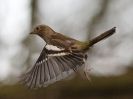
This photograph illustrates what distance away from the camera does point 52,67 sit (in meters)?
2.92

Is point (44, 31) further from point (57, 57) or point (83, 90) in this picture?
point (83, 90)

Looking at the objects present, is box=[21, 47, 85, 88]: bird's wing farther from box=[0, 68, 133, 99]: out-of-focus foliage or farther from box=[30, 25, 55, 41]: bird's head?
box=[0, 68, 133, 99]: out-of-focus foliage

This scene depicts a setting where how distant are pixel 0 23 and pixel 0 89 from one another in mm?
1006

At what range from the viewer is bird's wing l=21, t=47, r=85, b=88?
2746mm

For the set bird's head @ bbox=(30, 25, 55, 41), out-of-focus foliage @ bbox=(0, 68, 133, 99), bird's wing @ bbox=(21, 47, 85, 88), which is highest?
out-of-focus foliage @ bbox=(0, 68, 133, 99)

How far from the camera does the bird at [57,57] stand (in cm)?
274

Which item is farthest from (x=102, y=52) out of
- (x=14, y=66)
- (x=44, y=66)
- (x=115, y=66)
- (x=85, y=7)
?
(x=44, y=66)

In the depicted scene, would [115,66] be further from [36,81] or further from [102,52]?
[36,81]

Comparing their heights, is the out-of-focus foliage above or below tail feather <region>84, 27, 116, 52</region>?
above

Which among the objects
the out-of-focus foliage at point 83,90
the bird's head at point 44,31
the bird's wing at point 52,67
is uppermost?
the out-of-focus foliage at point 83,90

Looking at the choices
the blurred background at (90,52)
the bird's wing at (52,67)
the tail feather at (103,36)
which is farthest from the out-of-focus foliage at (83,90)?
the tail feather at (103,36)

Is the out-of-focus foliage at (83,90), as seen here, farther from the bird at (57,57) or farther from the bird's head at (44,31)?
the bird's head at (44,31)

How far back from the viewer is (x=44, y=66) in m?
3.09

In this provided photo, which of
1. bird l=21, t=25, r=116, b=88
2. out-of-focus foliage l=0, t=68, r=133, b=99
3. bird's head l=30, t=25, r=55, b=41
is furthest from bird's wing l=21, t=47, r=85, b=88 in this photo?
out-of-focus foliage l=0, t=68, r=133, b=99
